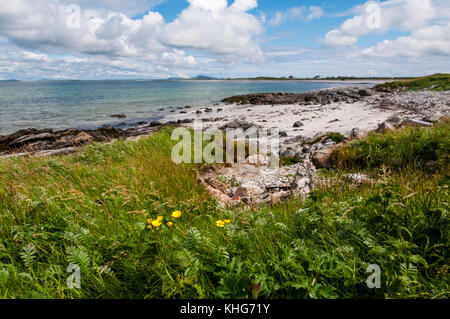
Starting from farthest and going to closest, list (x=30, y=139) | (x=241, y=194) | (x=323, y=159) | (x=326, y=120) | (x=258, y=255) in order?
1. (x=326, y=120)
2. (x=30, y=139)
3. (x=323, y=159)
4. (x=241, y=194)
5. (x=258, y=255)

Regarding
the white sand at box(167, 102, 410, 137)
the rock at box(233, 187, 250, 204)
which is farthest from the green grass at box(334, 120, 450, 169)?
the white sand at box(167, 102, 410, 137)

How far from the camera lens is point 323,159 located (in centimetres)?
846

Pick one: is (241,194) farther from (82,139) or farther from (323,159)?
(82,139)

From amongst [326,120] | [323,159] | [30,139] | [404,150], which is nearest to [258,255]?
[404,150]

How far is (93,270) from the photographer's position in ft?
7.88

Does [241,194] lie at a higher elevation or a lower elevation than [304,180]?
lower

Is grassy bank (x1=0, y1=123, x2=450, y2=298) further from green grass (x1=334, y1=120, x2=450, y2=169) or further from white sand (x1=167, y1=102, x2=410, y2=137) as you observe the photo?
white sand (x1=167, y1=102, x2=410, y2=137)

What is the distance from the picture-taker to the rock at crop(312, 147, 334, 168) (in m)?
8.26

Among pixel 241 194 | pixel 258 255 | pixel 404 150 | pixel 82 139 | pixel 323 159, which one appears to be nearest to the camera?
pixel 258 255

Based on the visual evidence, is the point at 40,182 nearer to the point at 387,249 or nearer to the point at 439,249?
the point at 387,249

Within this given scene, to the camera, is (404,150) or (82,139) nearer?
(404,150)

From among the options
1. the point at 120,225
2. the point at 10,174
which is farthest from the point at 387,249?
the point at 10,174

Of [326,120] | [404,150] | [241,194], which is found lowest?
[241,194]
